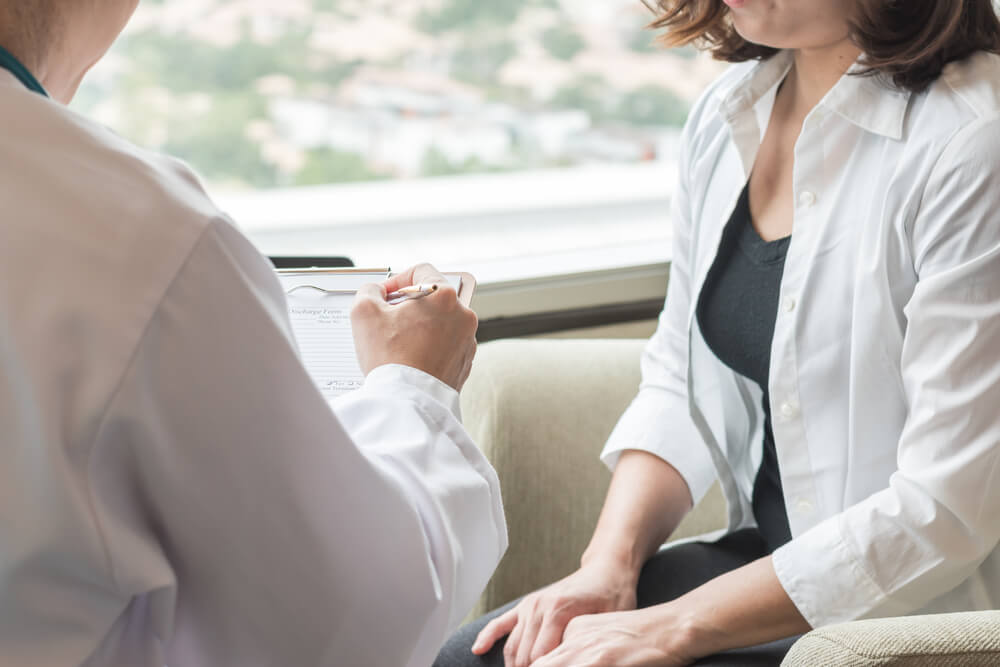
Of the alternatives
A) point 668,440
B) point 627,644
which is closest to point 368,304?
point 627,644

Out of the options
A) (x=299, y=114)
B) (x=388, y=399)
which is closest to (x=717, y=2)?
(x=388, y=399)

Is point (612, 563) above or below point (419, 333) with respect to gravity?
below

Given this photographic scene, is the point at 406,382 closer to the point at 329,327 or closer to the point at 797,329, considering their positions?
the point at 329,327

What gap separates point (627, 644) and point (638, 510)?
21 centimetres

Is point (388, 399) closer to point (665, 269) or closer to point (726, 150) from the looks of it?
point (726, 150)

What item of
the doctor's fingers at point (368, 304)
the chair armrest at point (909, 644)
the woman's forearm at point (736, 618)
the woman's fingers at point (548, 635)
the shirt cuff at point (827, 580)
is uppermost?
the doctor's fingers at point (368, 304)

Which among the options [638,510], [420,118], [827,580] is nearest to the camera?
[827,580]

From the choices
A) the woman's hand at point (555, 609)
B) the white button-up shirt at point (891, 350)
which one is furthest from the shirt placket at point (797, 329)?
the woman's hand at point (555, 609)

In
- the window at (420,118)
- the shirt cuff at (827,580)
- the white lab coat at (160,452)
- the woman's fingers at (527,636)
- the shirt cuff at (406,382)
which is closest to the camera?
the white lab coat at (160,452)

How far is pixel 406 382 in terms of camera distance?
2.27 feet

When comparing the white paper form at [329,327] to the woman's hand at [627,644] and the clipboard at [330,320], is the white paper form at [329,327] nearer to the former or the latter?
the clipboard at [330,320]

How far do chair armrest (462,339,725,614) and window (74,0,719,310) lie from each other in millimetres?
353

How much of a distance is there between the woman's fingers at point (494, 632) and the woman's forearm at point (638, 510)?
0.11 m

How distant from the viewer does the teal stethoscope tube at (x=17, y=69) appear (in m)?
0.53
